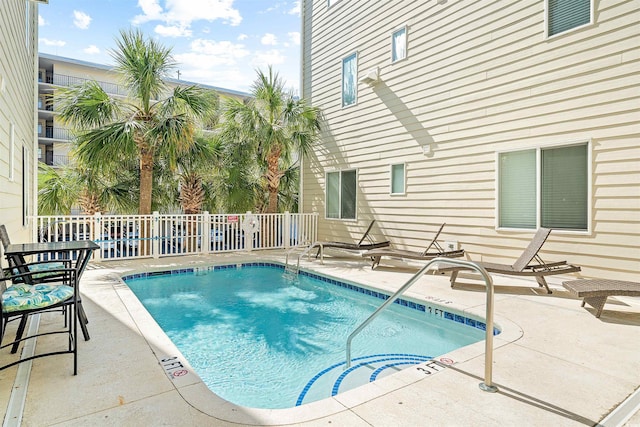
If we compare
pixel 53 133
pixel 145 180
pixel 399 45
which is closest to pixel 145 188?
pixel 145 180

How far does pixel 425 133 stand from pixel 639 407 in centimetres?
580

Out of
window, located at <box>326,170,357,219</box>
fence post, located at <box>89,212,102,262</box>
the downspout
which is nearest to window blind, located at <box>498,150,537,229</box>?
window, located at <box>326,170,357,219</box>

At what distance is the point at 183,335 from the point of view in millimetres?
4309

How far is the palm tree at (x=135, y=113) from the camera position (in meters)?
7.73

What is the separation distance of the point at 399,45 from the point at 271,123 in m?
3.65

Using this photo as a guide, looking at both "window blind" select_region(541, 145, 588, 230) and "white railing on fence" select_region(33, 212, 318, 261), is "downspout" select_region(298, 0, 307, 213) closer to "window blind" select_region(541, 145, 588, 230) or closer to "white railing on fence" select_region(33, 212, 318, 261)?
"white railing on fence" select_region(33, 212, 318, 261)

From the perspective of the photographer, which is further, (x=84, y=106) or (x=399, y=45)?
(x=399, y=45)

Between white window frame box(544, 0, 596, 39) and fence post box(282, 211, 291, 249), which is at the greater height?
white window frame box(544, 0, 596, 39)

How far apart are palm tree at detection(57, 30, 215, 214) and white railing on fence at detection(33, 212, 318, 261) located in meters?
1.31

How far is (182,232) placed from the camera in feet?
28.4

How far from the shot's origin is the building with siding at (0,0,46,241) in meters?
4.05

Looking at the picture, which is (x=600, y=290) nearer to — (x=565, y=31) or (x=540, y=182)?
(x=540, y=182)

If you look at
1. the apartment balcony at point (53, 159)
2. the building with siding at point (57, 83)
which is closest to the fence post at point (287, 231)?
the building with siding at point (57, 83)

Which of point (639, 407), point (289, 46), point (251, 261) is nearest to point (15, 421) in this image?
point (639, 407)
